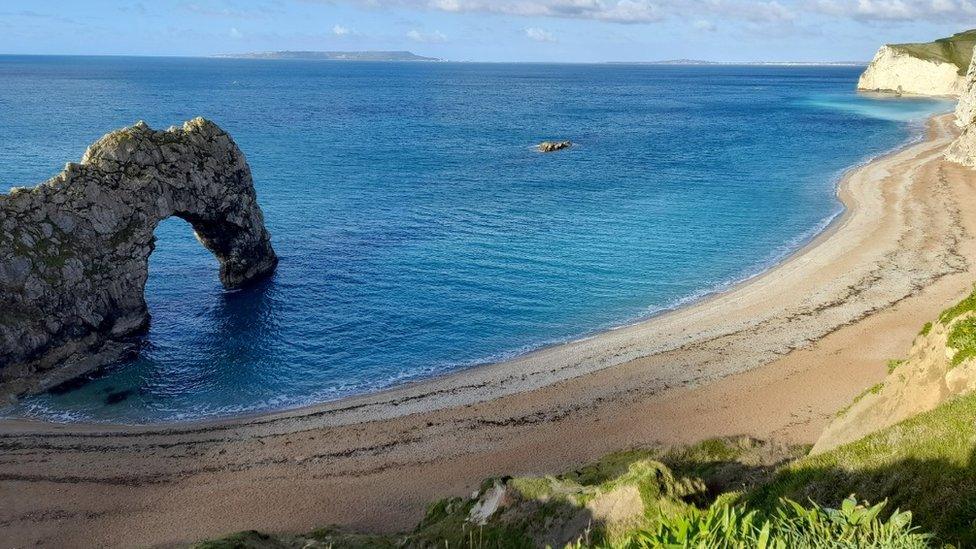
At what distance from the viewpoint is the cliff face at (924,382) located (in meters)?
20.2

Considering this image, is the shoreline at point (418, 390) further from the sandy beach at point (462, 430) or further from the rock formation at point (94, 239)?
the rock formation at point (94, 239)

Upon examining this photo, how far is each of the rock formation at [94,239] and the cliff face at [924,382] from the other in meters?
41.8

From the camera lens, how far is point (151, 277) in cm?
5575

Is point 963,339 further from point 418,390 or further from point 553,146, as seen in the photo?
point 553,146

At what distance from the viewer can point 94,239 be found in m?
43.2

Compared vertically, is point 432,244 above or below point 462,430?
above

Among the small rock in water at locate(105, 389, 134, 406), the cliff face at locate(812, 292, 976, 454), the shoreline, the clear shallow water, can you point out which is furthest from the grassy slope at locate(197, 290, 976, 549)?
the small rock in water at locate(105, 389, 134, 406)

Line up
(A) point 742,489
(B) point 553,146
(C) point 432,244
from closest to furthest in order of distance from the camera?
(A) point 742,489 < (C) point 432,244 < (B) point 553,146

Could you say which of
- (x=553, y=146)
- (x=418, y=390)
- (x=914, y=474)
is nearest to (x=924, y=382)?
(x=914, y=474)

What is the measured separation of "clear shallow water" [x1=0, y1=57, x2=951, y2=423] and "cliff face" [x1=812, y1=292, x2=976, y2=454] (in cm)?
2252

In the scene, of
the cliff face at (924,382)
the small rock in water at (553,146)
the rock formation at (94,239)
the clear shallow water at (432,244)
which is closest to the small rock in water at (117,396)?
the clear shallow water at (432,244)

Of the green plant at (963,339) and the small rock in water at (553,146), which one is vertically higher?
the small rock in water at (553,146)

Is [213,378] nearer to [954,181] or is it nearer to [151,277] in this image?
[151,277]

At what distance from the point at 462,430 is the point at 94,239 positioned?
2854 centimetres
